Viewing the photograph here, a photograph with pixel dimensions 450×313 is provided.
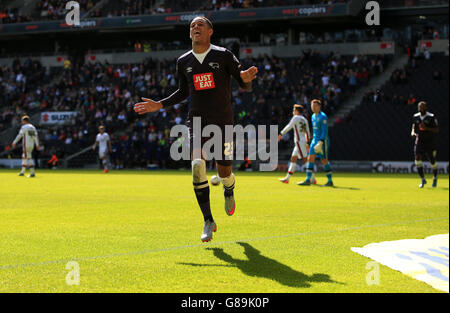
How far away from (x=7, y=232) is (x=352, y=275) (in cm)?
503

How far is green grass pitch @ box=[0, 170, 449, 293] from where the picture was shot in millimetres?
5227

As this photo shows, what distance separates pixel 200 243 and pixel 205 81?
2015mm

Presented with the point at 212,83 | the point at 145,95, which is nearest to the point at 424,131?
the point at 212,83

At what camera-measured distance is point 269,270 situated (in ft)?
19.1

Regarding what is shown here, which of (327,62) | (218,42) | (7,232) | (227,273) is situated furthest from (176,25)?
(227,273)

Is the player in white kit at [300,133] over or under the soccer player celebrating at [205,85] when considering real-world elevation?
under

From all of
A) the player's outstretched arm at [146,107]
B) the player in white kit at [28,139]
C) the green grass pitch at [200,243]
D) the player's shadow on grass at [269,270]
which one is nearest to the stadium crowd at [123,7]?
the player in white kit at [28,139]

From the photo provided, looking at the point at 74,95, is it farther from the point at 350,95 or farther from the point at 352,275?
the point at 352,275

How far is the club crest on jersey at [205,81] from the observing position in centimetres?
792

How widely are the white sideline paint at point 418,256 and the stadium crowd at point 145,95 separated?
2935 cm

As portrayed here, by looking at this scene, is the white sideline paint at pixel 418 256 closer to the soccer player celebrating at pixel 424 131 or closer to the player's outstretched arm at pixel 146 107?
the player's outstretched arm at pixel 146 107

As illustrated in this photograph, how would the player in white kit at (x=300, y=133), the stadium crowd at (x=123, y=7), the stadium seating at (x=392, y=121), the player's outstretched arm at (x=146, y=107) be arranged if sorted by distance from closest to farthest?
the player's outstretched arm at (x=146, y=107) → the player in white kit at (x=300, y=133) → the stadium seating at (x=392, y=121) → the stadium crowd at (x=123, y=7)

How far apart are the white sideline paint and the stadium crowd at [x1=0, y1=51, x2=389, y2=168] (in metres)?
29.4

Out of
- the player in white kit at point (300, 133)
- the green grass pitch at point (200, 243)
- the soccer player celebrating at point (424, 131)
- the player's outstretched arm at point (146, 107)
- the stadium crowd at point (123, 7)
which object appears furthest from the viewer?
the stadium crowd at point (123, 7)
